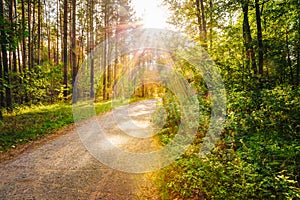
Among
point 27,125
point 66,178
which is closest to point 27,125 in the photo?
point 27,125

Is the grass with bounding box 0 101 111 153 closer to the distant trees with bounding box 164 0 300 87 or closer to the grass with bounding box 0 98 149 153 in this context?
the grass with bounding box 0 98 149 153

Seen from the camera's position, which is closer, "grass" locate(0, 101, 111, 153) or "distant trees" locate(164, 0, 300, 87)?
"grass" locate(0, 101, 111, 153)

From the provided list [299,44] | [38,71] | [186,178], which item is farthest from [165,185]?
[38,71]

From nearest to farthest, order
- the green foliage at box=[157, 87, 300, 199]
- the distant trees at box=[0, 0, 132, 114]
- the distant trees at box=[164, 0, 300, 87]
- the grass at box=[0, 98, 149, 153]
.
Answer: the green foliage at box=[157, 87, 300, 199] < the grass at box=[0, 98, 149, 153] < the distant trees at box=[164, 0, 300, 87] < the distant trees at box=[0, 0, 132, 114]

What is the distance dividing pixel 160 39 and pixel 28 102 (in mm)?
11837

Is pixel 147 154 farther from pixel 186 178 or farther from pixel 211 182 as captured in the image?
pixel 211 182

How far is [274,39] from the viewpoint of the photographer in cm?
1177

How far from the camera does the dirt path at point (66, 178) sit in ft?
16.3

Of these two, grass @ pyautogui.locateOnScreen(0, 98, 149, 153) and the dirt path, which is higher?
grass @ pyautogui.locateOnScreen(0, 98, 149, 153)

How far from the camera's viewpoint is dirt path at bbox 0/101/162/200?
498 cm

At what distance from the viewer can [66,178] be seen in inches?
224

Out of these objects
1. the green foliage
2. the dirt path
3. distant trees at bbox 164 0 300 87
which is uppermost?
distant trees at bbox 164 0 300 87

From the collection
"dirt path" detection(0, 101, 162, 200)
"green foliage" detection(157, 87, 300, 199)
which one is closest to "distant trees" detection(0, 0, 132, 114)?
"dirt path" detection(0, 101, 162, 200)

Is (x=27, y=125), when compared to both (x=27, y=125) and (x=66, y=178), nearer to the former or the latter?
(x=27, y=125)
